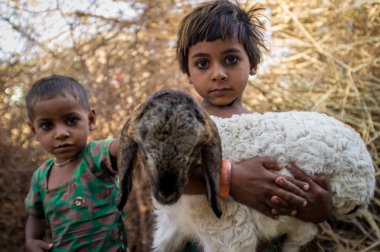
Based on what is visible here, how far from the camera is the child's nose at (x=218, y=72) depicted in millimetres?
2193

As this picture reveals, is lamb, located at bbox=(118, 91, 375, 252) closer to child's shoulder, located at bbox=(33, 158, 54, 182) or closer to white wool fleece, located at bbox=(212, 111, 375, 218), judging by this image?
white wool fleece, located at bbox=(212, 111, 375, 218)

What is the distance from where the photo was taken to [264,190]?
1778 mm

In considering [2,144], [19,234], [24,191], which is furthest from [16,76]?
[19,234]

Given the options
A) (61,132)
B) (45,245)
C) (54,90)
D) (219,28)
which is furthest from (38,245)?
(219,28)

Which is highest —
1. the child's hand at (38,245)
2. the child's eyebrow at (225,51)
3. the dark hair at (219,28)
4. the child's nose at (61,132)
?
the dark hair at (219,28)

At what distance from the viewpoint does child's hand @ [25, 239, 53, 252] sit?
2363 millimetres

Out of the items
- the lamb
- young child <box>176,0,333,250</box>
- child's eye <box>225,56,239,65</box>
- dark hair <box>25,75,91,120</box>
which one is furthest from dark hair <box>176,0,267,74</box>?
dark hair <box>25,75,91,120</box>

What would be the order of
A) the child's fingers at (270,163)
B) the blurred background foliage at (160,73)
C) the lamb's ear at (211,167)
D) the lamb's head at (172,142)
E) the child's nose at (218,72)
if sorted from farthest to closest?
1. the blurred background foliage at (160,73)
2. the child's nose at (218,72)
3. the child's fingers at (270,163)
4. the lamb's ear at (211,167)
5. the lamb's head at (172,142)

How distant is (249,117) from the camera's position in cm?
192

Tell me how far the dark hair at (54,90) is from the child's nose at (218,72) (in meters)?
0.81

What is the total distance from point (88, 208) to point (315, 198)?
1.25 metres

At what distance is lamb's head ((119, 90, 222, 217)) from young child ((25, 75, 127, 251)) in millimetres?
883

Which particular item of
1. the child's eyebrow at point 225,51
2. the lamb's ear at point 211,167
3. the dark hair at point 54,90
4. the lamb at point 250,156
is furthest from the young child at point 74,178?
the lamb's ear at point 211,167

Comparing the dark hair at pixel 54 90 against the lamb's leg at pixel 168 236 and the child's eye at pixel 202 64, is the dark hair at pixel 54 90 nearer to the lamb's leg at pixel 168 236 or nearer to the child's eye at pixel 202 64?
the child's eye at pixel 202 64
